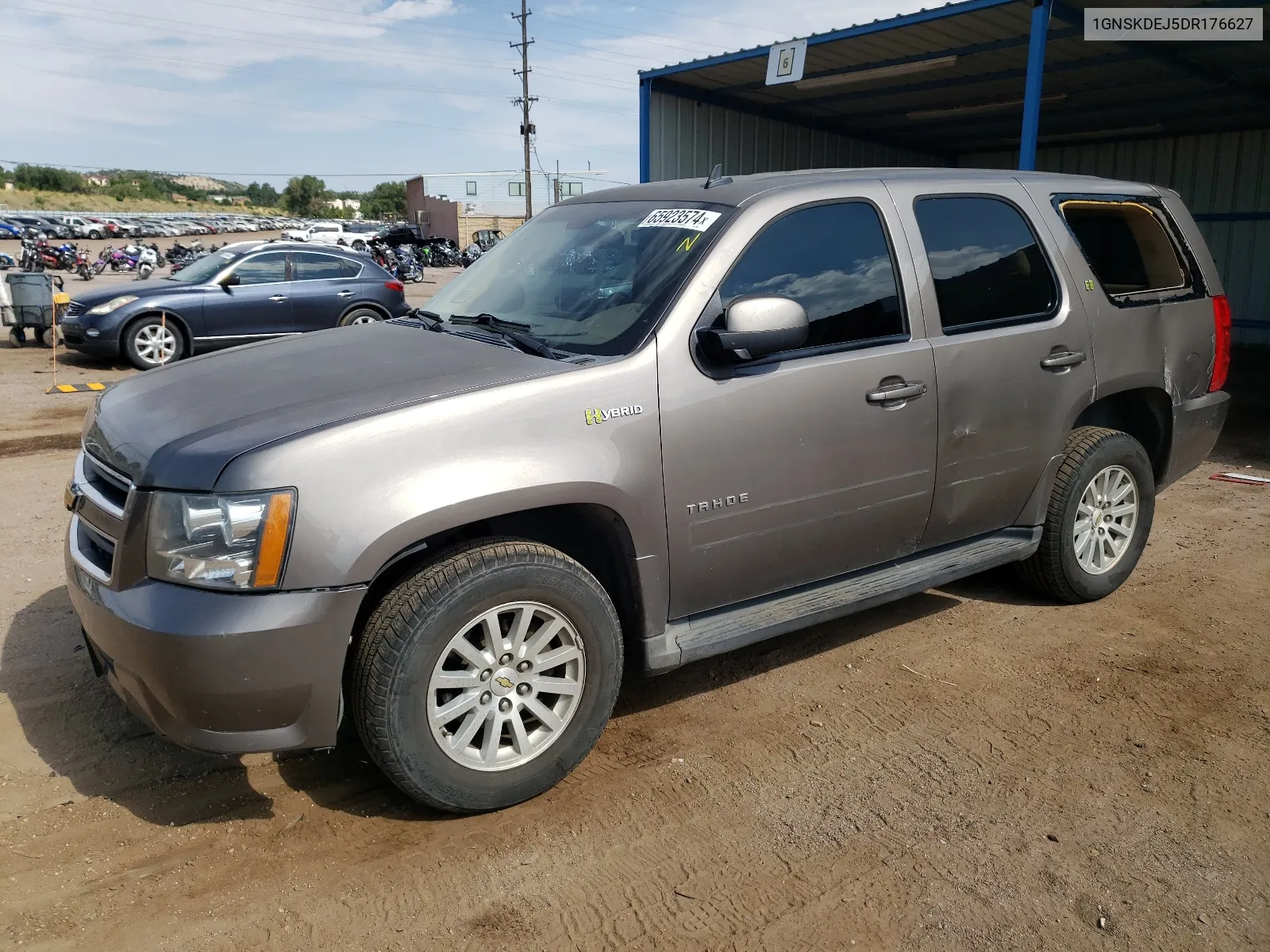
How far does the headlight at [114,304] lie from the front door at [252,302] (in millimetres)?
886

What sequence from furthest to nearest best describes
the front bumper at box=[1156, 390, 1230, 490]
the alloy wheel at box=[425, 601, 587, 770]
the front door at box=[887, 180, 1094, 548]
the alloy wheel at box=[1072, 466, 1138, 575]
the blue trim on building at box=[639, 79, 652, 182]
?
the blue trim on building at box=[639, 79, 652, 182]
the front bumper at box=[1156, 390, 1230, 490]
the alloy wheel at box=[1072, 466, 1138, 575]
the front door at box=[887, 180, 1094, 548]
the alloy wheel at box=[425, 601, 587, 770]

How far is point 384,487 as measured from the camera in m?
2.71

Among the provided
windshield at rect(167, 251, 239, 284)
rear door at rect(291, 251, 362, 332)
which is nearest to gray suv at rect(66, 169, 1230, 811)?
rear door at rect(291, 251, 362, 332)

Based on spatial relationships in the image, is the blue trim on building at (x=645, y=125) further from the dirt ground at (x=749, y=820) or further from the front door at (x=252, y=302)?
the dirt ground at (x=749, y=820)

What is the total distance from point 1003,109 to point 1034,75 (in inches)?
250

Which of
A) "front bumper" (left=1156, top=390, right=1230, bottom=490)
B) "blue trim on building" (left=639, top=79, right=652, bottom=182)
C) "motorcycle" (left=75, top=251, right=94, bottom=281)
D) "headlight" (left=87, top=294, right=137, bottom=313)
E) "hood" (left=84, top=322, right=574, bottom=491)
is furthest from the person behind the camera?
"motorcycle" (left=75, top=251, right=94, bottom=281)

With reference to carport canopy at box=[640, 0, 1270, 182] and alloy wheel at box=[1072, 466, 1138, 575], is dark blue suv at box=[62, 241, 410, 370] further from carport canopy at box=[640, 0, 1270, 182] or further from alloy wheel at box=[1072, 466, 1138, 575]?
alloy wheel at box=[1072, 466, 1138, 575]

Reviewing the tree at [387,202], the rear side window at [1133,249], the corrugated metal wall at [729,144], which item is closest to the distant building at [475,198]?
the tree at [387,202]

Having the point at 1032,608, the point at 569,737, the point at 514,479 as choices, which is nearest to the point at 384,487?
the point at 514,479

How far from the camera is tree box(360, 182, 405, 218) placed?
107869 mm

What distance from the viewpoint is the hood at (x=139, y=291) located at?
12.4m

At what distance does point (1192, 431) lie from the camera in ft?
16.4

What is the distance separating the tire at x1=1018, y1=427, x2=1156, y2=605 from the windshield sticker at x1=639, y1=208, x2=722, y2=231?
6.76 feet

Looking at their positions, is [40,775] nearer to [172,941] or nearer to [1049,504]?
[172,941]
